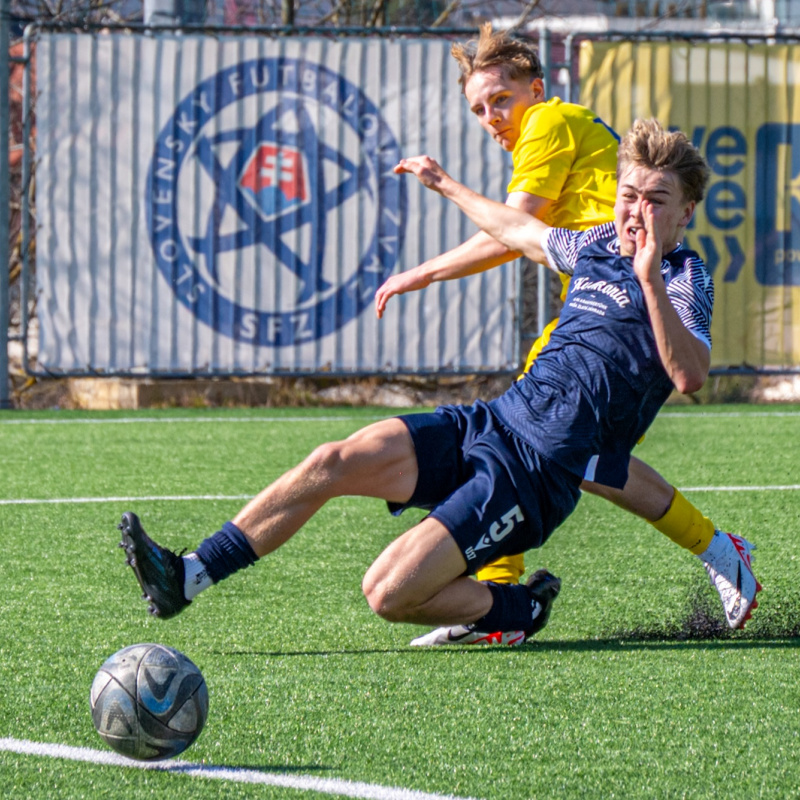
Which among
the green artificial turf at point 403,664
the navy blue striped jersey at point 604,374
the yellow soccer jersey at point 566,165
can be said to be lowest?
the green artificial turf at point 403,664

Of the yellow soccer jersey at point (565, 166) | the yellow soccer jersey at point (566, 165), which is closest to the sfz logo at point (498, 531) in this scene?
the yellow soccer jersey at point (565, 166)

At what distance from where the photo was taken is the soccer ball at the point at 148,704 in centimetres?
263

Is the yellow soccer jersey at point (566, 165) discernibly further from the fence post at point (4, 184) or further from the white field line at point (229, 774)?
the fence post at point (4, 184)

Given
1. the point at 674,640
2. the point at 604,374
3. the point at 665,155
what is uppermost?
the point at 665,155

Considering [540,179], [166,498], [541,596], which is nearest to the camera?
[541,596]

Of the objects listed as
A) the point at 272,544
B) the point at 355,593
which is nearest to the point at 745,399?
the point at 355,593

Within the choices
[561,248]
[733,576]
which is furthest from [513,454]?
[733,576]

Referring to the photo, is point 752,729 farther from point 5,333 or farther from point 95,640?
point 5,333

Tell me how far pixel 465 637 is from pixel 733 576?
80 cm

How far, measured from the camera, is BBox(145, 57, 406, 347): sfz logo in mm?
10281

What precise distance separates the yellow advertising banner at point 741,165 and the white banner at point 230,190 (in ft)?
4.69

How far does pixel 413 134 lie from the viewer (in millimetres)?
10359

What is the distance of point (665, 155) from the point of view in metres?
3.38

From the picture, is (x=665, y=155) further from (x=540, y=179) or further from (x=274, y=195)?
(x=274, y=195)
